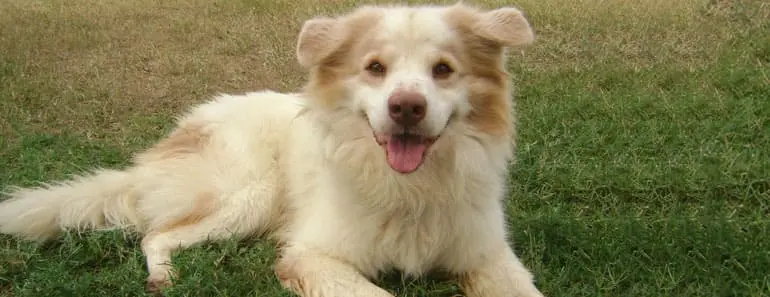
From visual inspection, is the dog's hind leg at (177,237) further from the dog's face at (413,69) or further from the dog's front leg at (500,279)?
the dog's front leg at (500,279)

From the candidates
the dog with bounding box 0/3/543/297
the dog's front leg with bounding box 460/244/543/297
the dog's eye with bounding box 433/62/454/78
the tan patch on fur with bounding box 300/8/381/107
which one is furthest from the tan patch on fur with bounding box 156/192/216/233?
the dog's eye with bounding box 433/62/454/78

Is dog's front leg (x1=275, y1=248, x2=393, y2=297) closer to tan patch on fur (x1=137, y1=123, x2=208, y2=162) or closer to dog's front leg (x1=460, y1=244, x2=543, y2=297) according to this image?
dog's front leg (x1=460, y1=244, x2=543, y2=297)

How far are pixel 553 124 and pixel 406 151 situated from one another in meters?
2.96

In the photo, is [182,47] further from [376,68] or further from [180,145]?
[376,68]

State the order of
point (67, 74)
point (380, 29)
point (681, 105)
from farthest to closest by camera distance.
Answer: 1. point (67, 74)
2. point (681, 105)
3. point (380, 29)

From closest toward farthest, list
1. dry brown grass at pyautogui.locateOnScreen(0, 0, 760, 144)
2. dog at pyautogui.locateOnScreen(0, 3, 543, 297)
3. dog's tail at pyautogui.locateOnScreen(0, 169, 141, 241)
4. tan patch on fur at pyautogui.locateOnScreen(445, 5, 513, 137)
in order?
1. dog at pyautogui.locateOnScreen(0, 3, 543, 297)
2. tan patch on fur at pyautogui.locateOnScreen(445, 5, 513, 137)
3. dog's tail at pyautogui.locateOnScreen(0, 169, 141, 241)
4. dry brown grass at pyautogui.locateOnScreen(0, 0, 760, 144)

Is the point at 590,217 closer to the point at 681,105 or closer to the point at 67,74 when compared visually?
the point at 681,105

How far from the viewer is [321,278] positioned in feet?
11.4

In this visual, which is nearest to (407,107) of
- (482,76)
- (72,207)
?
(482,76)

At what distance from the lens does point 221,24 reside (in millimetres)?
9055

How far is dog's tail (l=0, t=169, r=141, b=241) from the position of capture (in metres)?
4.08

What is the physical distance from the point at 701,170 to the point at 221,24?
20.5 ft

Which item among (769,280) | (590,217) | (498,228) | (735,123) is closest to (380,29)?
(498,228)

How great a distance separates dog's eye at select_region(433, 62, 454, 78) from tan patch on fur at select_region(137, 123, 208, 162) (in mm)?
1929
